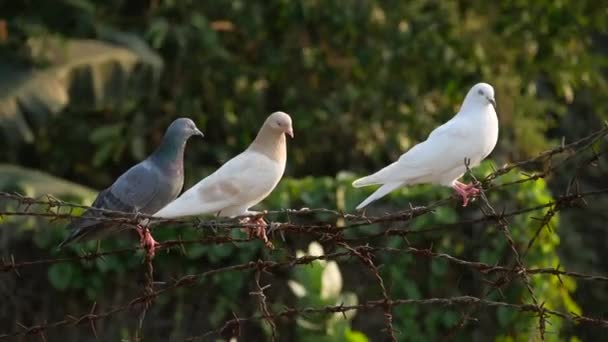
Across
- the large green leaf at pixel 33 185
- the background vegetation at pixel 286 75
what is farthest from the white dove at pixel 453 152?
the background vegetation at pixel 286 75

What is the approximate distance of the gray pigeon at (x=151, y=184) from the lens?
5629mm

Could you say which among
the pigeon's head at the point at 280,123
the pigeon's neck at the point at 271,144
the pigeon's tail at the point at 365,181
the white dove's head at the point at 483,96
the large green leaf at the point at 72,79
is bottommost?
the pigeon's tail at the point at 365,181

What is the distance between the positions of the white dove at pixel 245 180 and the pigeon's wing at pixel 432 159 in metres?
0.37

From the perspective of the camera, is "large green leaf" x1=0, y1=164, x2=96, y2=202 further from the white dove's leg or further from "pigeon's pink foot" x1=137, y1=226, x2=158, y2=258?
"pigeon's pink foot" x1=137, y1=226, x2=158, y2=258

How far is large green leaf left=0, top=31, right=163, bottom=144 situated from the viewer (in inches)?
430

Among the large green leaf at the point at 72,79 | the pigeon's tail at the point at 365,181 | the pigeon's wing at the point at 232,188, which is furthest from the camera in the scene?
the large green leaf at the point at 72,79

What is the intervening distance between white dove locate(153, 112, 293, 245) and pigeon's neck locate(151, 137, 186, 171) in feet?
0.54

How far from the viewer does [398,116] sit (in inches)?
516

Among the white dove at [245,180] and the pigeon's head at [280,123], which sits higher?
the pigeon's head at [280,123]

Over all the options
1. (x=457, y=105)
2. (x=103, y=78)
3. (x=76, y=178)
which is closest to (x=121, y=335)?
(x=103, y=78)

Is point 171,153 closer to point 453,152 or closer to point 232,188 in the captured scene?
point 232,188

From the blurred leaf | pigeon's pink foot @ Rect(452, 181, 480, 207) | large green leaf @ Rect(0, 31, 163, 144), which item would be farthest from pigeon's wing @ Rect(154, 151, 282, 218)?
large green leaf @ Rect(0, 31, 163, 144)

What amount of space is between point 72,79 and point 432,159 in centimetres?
635

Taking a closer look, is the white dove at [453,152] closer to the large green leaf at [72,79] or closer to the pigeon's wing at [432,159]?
the pigeon's wing at [432,159]
